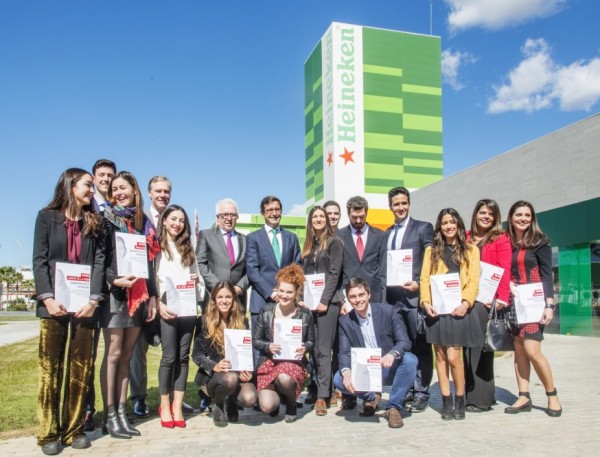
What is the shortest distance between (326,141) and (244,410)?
3076 centimetres

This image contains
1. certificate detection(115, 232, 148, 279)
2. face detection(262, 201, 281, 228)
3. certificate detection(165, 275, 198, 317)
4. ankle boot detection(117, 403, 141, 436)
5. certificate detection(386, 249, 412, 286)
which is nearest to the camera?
certificate detection(115, 232, 148, 279)

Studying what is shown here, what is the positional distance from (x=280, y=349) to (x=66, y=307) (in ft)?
6.78

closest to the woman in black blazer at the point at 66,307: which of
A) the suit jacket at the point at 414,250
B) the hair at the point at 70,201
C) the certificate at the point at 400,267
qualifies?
the hair at the point at 70,201

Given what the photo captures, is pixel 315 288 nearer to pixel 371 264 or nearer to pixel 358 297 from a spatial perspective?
pixel 358 297

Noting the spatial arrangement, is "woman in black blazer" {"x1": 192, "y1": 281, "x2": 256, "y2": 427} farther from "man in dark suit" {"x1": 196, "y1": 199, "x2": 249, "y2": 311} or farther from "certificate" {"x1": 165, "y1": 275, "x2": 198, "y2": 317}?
"man in dark suit" {"x1": 196, "y1": 199, "x2": 249, "y2": 311}

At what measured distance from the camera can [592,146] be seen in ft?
45.9

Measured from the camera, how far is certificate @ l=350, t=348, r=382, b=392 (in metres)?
4.92

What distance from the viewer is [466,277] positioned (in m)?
5.15

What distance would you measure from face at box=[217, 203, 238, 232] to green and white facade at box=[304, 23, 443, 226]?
28156 millimetres

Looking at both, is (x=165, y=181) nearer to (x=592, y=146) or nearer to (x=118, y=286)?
(x=118, y=286)

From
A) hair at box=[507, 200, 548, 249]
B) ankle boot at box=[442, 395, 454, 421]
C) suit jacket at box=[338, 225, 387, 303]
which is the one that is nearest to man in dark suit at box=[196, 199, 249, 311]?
suit jacket at box=[338, 225, 387, 303]

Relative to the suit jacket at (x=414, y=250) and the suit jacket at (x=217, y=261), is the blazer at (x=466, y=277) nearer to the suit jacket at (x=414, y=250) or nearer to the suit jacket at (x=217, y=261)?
the suit jacket at (x=414, y=250)

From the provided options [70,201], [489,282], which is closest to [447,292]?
[489,282]

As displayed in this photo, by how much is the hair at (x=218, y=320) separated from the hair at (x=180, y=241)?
0.41m
